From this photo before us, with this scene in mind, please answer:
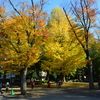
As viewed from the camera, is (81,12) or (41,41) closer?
(41,41)

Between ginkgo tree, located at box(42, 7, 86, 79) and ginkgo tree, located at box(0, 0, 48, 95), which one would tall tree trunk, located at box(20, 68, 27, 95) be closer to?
ginkgo tree, located at box(0, 0, 48, 95)

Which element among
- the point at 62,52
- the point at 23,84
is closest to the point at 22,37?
the point at 23,84

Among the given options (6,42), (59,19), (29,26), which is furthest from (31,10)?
(59,19)

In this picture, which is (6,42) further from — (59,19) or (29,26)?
(59,19)

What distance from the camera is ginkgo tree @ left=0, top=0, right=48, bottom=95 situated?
49.0 feet

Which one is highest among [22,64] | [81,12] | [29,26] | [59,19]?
[59,19]

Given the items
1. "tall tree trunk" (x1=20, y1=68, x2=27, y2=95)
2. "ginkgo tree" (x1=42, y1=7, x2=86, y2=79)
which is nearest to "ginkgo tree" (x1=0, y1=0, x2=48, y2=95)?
"tall tree trunk" (x1=20, y1=68, x2=27, y2=95)

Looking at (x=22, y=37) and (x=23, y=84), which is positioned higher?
(x=22, y=37)

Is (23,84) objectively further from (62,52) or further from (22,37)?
(62,52)

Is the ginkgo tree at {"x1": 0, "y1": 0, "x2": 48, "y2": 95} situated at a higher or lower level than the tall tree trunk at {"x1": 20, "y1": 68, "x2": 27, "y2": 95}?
higher

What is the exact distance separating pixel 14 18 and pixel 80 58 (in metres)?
12.7

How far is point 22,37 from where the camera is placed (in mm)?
15305

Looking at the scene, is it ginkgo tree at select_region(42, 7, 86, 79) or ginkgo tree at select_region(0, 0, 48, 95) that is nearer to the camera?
ginkgo tree at select_region(0, 0, 48, 95)

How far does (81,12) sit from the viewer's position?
20844mm
